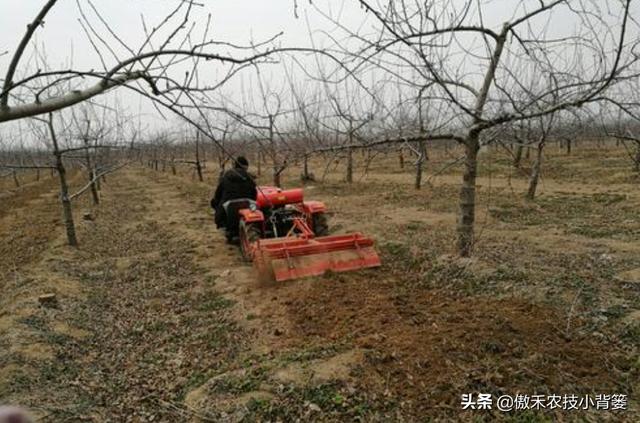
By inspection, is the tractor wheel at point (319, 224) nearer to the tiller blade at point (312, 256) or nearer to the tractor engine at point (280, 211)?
the tractor engine at point (280, 211)

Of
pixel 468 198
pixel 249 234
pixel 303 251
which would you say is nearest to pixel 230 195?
pixel 249 234

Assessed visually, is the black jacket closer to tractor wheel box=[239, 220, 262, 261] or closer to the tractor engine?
the tractor engine

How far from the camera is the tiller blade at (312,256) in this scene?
5895mm

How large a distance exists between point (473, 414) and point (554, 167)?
2046cm

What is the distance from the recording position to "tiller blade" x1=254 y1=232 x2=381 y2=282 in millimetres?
5895

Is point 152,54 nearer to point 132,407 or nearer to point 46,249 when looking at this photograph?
point 132,407

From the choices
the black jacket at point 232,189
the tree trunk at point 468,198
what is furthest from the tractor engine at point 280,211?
the tree trunk at point 468,198

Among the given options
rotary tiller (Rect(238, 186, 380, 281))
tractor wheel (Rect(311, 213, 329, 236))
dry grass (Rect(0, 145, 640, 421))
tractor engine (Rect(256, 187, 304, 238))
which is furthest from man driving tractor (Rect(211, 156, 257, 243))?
tractor wheel (Rect(311, 213, 329, 236))

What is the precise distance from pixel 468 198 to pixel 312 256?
6.39 feet

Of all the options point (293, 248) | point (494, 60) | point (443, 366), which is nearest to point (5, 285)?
point (293, 248)

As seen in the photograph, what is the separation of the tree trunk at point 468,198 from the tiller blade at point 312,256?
42.3 inches

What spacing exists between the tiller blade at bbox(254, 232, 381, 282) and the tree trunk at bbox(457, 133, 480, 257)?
42.3 inches

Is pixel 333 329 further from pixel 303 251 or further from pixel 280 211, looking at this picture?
pixel 280 211

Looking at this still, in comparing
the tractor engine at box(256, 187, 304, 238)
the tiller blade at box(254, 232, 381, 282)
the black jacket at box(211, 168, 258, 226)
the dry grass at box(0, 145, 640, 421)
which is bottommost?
the dry grass at box(0, 145, 640, 421)
